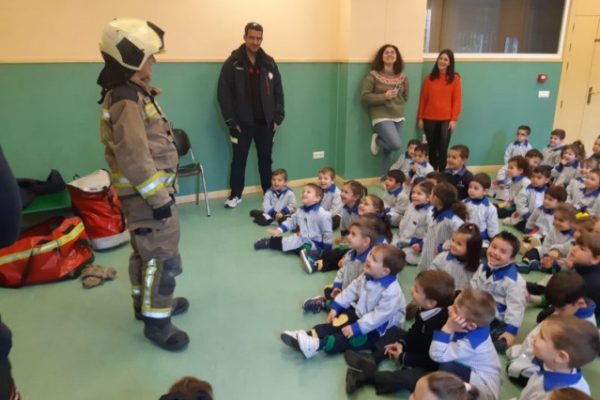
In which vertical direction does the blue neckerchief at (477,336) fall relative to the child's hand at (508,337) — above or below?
above

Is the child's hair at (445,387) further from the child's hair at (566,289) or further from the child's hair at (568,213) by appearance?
the child's hair at (568,213)

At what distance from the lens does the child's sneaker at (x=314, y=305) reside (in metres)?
2.63

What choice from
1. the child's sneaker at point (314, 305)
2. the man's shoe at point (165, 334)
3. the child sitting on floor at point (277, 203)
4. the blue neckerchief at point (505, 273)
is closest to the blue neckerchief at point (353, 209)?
the child sitting on floor at point (277, 203)

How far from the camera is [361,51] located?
15.4 ft

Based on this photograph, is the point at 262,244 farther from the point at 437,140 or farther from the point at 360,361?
the point at 437,140

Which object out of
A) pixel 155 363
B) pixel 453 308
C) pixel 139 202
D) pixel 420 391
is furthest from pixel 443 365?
pixel 139 202

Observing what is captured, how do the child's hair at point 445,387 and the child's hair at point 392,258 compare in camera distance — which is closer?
the child's hair at point 445,387

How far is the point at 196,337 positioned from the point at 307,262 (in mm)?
1007

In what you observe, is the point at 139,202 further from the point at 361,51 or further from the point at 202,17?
the point at 361,51

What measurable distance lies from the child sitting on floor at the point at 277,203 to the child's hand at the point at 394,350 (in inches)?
77.8

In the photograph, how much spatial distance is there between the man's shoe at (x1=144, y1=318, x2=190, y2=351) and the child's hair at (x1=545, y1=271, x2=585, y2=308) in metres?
1.85

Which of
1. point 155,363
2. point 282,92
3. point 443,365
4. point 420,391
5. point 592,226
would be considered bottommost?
point 155,363

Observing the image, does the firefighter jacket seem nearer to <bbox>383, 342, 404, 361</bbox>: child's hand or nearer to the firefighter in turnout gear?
the firefighter in turnout gear

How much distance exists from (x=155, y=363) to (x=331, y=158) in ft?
11.3
